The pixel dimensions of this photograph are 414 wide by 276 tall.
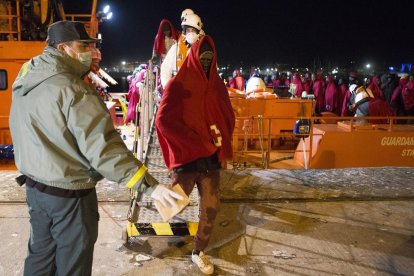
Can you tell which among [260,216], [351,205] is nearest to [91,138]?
[260,216]

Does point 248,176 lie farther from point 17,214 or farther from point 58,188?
point 58,188

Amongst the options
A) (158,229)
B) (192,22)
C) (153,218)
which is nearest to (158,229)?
(158,229)

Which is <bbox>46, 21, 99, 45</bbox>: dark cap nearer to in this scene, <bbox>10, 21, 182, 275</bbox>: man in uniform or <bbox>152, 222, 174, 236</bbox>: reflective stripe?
<bbox>10, 21, 182, 275</bbox>: man in uniform

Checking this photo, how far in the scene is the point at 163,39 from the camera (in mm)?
7121

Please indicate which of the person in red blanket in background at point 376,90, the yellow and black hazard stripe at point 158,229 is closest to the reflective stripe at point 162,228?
the yellow and black hazard stripe at point 158,229

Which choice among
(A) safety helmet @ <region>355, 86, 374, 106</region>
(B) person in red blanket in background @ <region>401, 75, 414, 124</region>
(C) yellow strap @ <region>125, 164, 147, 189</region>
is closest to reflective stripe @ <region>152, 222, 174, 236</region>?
(C) yellow strap @ <region>125, 164, 147, 189</region>

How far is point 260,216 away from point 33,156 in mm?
3133

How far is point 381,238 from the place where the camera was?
4277mm

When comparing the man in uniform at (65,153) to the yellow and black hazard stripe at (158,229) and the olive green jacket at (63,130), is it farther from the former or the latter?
the yellow and black hazard stripe at (158,229)

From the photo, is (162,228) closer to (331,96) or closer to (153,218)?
(153,218)

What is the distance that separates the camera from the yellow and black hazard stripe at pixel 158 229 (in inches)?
155

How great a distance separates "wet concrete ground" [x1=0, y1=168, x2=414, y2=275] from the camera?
367 centimetres

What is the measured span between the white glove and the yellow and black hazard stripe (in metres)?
1.71

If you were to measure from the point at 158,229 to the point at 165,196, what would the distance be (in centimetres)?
176
